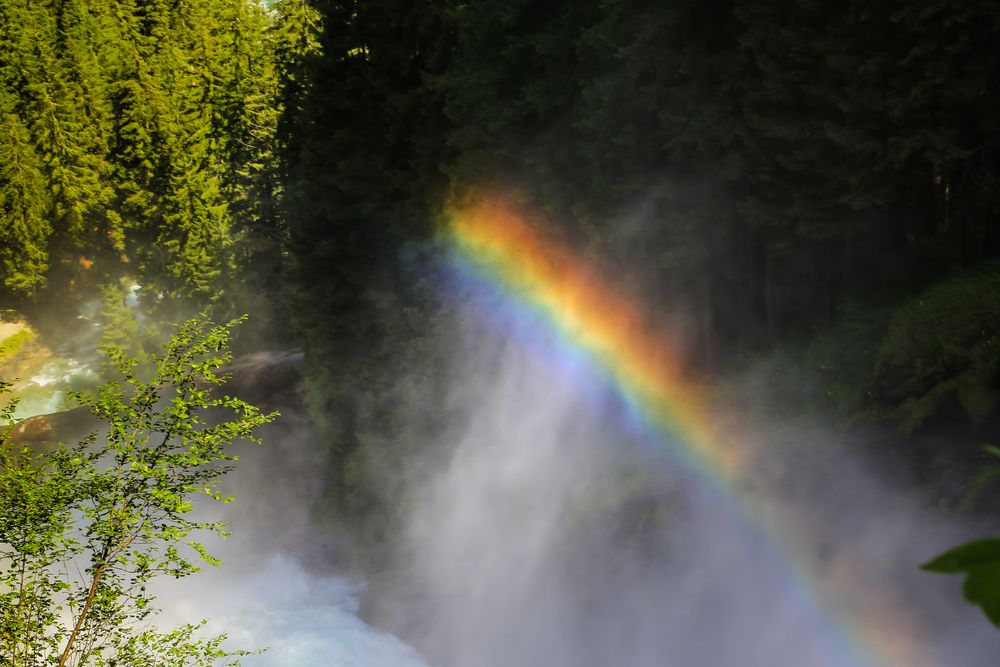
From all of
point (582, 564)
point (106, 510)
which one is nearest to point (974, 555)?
point (106, 510)

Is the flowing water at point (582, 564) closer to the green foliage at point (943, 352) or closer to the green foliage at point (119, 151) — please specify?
the green foliage at point (943, 352)

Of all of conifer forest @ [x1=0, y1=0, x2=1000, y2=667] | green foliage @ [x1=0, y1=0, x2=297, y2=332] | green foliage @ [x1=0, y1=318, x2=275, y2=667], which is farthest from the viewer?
green foliage @ [x1=0, y1=0, x2=297, y2=332]

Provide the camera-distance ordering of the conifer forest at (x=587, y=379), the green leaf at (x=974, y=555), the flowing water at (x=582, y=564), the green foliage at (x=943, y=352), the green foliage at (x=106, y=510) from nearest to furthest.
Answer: the green leaf at (x=974, y=555) < the green foliage at (x=106, y=510) < the conifer forest at (x=587, y=379) < the green foliage at (x=943, y=352) < the flowing water at (x=582, y=564)

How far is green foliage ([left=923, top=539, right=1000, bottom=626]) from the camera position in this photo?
846mm

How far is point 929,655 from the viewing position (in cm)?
1159

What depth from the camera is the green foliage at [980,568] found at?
33.3 inches

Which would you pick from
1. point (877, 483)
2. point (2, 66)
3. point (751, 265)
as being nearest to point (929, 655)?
point (877, 483)

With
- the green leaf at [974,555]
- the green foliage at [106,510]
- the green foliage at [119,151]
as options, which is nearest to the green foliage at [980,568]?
the green leaf at [974,555]

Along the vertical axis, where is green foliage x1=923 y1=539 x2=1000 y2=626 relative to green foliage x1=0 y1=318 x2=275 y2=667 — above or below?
below

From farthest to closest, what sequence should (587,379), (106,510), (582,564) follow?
1. (587,379)
2. (582,564)
3. (106,510)

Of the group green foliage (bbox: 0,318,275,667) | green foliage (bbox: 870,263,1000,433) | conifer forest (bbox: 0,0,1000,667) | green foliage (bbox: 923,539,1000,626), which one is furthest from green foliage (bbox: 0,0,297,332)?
green foliage (bbox: 923,539,1000,626)

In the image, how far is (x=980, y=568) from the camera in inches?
33.4

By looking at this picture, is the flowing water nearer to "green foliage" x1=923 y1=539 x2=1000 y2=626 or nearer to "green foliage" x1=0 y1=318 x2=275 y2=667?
"green foliage" x1=0 y1=318 x2=275 y2=667

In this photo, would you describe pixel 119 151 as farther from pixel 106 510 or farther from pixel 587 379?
pixel 106 510
